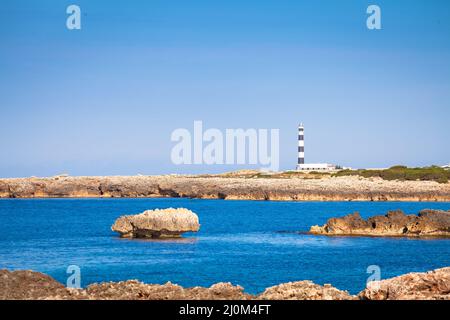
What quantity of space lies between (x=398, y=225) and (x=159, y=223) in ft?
47.7

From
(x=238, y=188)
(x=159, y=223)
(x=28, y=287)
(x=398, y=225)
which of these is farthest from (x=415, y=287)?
(x=238, y=188)

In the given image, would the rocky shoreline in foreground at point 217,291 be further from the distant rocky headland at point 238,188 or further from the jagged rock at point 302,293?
the distant rocky headland at point 238,188

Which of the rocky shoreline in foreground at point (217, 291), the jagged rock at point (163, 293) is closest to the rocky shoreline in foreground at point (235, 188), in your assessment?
the rocky shoreline in foreground at point (217, 291)

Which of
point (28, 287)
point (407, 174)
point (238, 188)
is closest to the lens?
point (28, 287)

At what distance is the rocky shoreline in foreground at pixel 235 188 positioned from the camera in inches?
3455

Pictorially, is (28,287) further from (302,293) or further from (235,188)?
(235,188)

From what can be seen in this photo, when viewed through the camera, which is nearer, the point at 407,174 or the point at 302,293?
the point at 302,293

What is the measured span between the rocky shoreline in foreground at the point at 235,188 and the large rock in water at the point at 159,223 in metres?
53.4

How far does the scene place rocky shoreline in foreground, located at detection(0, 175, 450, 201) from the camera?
87.8 metres

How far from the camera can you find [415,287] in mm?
10266

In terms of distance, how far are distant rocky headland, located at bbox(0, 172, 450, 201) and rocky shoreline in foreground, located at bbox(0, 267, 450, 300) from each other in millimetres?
77148
